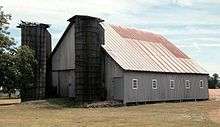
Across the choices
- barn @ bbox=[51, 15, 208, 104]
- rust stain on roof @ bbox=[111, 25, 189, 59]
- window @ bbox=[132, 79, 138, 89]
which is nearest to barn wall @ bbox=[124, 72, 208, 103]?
barn @ bbox=[51, 15, 208, 104]

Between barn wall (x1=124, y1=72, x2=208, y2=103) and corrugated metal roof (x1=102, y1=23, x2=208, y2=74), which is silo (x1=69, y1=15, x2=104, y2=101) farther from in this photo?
barn wall (x1=124, y1=72, x2=208, y2=103)

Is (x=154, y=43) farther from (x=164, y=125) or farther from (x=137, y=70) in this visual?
(x=164, y=125)

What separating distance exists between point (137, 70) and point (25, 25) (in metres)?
13.5

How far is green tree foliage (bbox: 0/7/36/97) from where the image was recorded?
4766cm

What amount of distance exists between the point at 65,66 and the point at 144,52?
9197mm

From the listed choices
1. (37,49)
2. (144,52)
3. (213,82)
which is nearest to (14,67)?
(37,49)

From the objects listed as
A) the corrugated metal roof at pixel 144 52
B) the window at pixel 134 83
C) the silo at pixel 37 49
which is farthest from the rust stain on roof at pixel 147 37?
the silo at pixel 37 49

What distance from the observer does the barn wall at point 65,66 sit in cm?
5175

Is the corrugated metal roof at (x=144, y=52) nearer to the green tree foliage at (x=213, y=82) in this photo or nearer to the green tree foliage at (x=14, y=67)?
the green tree foliage at (x=14, y=67)

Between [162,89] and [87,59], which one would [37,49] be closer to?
[87,59]

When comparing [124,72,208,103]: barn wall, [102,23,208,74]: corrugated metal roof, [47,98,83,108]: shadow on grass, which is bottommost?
[47,98,83,108]: shadow on grass

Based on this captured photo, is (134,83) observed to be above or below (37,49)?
below

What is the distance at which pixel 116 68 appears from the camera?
158 ft

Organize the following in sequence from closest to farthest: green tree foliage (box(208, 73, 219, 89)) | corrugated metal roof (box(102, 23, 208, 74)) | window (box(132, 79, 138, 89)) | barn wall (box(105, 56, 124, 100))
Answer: barn wall (box(105, 56, 124, 100)), window (box(132, 79, 138, 89)), corrugated metal roof (box(102, 23, 208, 74)), green tree foliage (box(208, 73, 219, 89))
